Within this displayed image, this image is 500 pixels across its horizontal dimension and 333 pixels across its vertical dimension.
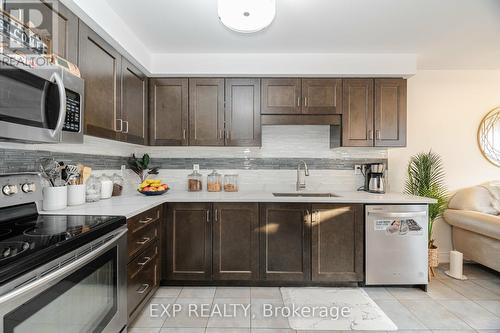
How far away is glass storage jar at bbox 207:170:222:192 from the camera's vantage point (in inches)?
124

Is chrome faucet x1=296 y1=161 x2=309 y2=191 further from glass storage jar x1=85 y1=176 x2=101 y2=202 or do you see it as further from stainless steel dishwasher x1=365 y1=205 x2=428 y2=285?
glass storage jar x1=85 y1=176 x2=101 y2=202

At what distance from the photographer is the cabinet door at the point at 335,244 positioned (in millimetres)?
2625

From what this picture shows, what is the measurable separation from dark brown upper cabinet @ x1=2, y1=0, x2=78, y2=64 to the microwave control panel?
277 millimetres

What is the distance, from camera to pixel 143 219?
213 cm

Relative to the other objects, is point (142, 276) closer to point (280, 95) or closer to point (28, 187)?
point (28, 187)

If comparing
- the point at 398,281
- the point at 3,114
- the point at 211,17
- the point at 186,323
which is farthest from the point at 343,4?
the point at 186,323

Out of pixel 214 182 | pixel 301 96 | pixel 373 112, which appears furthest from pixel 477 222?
pixel 214 182

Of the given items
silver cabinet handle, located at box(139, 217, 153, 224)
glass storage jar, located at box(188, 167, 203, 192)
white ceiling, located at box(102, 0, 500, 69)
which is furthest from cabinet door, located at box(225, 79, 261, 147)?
silver cabinet handle, located at box(139, 217, 153, 224)

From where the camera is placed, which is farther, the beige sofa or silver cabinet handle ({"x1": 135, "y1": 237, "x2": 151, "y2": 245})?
the beige sofa

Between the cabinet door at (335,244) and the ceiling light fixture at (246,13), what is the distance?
5.55 ft

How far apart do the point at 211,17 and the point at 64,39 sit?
1.08 metres

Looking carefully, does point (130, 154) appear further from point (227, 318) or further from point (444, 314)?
point (444, 314)

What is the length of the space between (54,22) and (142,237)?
1537mm

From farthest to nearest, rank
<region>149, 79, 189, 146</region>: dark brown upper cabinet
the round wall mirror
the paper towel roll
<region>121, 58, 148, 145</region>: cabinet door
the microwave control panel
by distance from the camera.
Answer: the round wall mirror → <region>149, 79, 189, 146</region>: dark brown upper cabinet → the paper towel roll → <region>121, 58, 148, 145</region>: cabinet door → the microwave control panel
